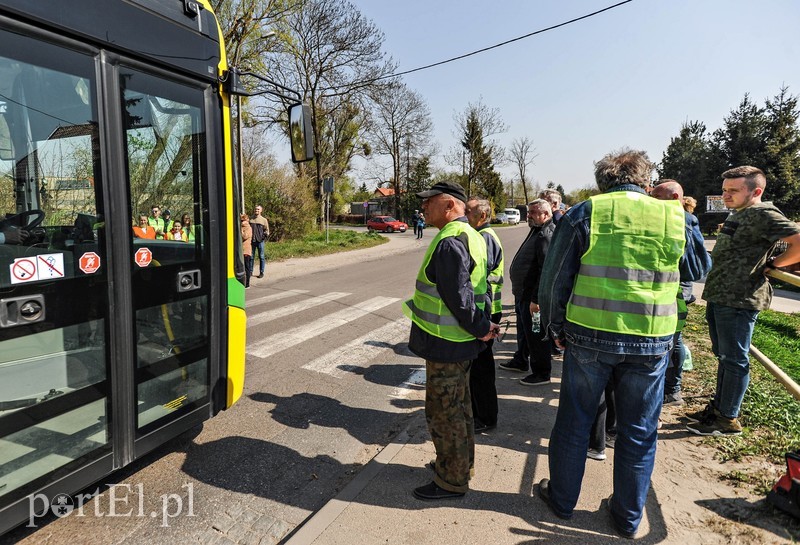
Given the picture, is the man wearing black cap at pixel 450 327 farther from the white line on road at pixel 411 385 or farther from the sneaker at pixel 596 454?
the white line on road at pixel 411 385

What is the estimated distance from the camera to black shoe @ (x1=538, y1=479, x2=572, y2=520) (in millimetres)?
→ 2656

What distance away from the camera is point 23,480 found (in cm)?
221

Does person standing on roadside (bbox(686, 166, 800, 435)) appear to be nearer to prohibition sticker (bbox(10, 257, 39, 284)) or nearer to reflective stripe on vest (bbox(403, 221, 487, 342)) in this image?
reflective stripe on vest (bbox(403, 221, 487, 342))

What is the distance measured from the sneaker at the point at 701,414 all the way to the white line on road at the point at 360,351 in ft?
10.9

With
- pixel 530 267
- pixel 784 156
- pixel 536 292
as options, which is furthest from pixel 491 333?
pixel 784 156

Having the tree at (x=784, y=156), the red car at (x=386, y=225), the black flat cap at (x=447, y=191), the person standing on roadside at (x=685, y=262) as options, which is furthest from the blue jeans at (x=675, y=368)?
the red car at (x=386, y=225)

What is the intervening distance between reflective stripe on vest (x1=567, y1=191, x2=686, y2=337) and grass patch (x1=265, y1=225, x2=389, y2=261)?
1483 centimetres

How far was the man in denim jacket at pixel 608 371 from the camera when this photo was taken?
7.87 feet

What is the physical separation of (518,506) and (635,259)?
160 centimetres

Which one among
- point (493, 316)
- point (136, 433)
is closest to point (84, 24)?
point (136, 433)

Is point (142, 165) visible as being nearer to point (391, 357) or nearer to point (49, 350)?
point (49, 350)

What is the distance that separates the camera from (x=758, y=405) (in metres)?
4.00

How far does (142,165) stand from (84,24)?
2.42ft

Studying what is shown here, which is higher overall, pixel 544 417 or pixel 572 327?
pixel 572 327
